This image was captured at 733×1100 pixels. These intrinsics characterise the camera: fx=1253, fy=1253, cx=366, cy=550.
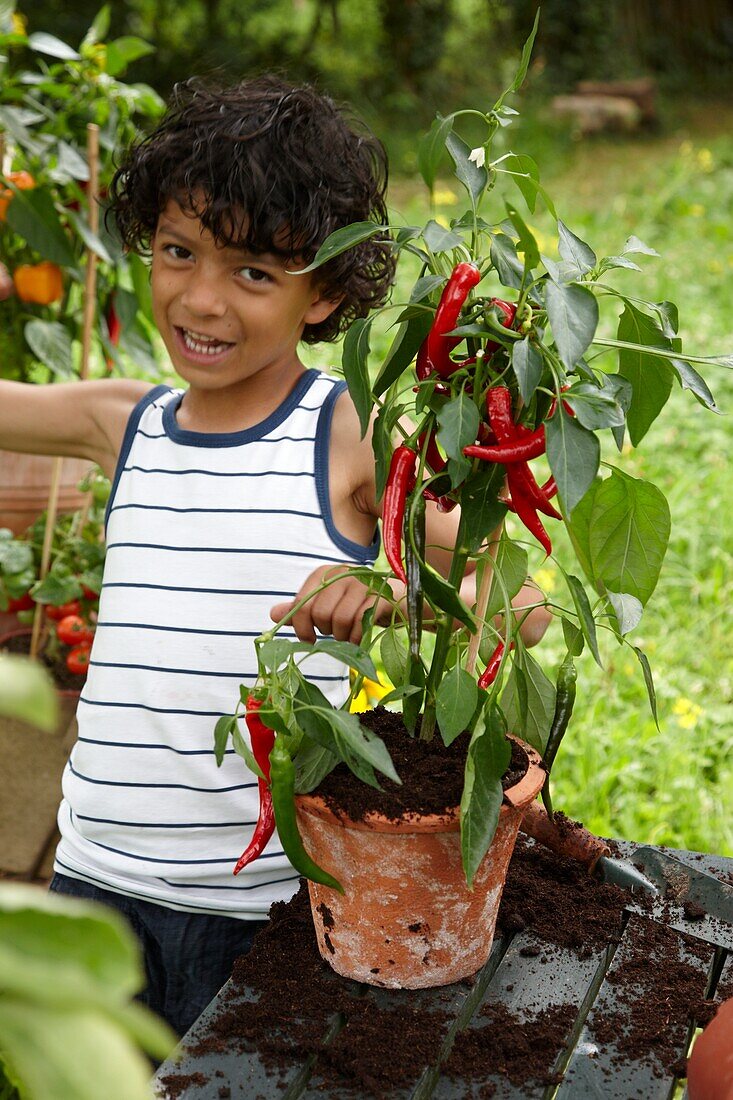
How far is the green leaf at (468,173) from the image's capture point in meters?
0.94

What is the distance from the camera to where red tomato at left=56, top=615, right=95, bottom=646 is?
2.15 metres

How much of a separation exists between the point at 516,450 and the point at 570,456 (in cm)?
9

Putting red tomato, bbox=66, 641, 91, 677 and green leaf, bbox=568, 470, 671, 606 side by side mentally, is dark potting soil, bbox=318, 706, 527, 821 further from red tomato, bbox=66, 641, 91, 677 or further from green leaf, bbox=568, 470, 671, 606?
red tomato, bbox=66, 641, 91, 677

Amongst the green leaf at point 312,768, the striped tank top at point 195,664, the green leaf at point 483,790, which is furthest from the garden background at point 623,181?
the striped tank top at point 195,664

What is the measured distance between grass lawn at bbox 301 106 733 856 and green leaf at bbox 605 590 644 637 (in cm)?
10

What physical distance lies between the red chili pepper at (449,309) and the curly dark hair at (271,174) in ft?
1.62

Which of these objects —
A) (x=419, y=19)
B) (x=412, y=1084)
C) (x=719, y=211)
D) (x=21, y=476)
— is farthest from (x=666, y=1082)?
(x=419, y=19)

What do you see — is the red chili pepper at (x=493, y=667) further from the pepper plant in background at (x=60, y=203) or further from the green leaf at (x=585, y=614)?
the pepper plant in background at (x=60, y=203)

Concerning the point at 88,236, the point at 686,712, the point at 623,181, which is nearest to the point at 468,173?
the point at 88,236

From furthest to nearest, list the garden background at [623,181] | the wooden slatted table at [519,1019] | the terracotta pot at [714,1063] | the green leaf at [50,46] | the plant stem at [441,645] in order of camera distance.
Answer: the garden background at [623,181]
the green leaf at [50,46]
the plant stem at [441,645]
the wooden slatted table at [519,1019]
the terracotta pot at [714,1063]

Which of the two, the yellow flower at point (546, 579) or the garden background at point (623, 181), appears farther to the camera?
the yellow flower at point (546, 579)

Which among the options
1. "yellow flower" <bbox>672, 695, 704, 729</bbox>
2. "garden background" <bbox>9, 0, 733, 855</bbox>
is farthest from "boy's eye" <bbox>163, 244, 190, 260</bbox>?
"yellow flower" <bbox>672, 695, 704, 729</bbox>

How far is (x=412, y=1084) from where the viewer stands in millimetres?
927

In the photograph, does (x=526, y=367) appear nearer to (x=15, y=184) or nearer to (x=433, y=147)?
(x=433, y=147)
